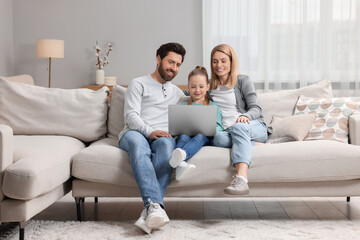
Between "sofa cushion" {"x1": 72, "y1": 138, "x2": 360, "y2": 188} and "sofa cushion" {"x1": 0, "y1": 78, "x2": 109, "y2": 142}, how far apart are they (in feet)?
1.81

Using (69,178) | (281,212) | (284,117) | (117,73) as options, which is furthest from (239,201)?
(117,73)

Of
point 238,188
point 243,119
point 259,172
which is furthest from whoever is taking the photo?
point 243,119

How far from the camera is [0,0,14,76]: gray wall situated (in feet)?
18.4

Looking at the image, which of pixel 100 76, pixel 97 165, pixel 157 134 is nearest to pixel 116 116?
pixel 157 134

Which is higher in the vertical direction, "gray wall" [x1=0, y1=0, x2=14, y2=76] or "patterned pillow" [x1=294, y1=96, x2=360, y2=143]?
"gray wall" [x1=0, y1=0, x2=14, y2=76]

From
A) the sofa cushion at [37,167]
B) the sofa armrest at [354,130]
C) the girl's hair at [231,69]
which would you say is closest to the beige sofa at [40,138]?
the sofa cushion at [37,167]

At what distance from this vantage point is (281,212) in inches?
114

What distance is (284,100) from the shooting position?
3.32 m

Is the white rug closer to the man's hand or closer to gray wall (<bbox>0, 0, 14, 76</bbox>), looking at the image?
the man's hand

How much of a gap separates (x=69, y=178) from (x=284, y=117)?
1.52 metres

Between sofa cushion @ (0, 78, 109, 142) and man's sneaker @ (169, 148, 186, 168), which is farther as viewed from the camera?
sofa cushion @ (0, 78, 109, 142)

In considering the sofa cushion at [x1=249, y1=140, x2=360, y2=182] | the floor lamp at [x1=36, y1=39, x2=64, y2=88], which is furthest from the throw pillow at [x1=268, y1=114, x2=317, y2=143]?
the floor lamp at [x1=36, y1=39, x2=64, y2=88]

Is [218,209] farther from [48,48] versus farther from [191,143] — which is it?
[48,48]

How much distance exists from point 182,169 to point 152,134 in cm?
38
